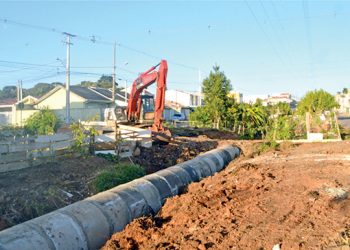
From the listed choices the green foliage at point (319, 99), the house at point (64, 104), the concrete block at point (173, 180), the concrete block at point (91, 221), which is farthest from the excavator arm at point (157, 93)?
the green foliage at point (319, 99)

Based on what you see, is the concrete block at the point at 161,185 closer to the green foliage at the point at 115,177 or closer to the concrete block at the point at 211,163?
the green foliage at the point at 115,177

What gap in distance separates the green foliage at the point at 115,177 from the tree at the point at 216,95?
2071 centimetres

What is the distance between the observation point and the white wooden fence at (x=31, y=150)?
1091cm

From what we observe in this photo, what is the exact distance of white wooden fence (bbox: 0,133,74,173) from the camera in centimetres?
1091

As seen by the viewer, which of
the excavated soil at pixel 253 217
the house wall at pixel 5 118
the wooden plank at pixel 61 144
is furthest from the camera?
the house wall at pixel 5 118

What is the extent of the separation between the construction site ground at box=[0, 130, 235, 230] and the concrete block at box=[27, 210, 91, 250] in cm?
278

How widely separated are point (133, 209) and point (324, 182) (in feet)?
12.1

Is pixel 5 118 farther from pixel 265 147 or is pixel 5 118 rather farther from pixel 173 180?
pixel 173 180

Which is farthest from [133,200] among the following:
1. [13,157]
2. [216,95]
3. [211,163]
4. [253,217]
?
[216,95]

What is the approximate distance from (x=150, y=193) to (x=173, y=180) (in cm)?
129

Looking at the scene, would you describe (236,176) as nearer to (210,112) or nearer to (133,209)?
(133,209)

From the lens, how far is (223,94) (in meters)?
32.6

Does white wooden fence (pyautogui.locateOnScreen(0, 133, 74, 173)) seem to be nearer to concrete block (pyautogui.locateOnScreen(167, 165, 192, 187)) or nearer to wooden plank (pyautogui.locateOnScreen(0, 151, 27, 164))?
wooden plank (pyautogui.locateOnScreen(0, 151, 27, 164))

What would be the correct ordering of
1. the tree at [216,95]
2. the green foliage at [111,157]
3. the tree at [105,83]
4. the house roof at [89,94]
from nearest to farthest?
the green foliage at [111,157], the tree at [216,95], the house roof at [89,94], the tree at [105,83]
